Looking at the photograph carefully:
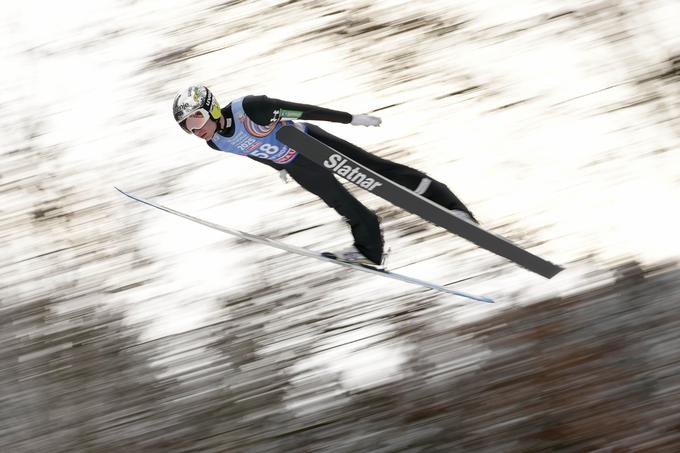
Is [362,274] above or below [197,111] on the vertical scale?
below

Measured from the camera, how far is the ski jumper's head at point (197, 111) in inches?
195

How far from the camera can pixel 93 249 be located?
7.38 meters

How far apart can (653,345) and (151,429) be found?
15.7 ft

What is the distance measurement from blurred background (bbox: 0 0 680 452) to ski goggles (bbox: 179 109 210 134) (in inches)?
82.1

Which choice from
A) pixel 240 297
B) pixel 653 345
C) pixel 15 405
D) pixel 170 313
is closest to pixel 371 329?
pixel 240 297

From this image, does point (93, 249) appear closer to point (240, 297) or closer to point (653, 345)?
point (240, 297)

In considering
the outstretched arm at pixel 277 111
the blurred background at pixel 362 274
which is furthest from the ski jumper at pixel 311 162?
the blurred background at pixel 362 274

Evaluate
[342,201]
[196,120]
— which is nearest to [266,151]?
[196,120]

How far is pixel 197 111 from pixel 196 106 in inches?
1.5

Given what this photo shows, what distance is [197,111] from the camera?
195 inches

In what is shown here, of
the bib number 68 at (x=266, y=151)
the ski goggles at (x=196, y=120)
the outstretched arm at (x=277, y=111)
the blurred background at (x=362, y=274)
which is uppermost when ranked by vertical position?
the ski goggles at (x=196, y=120)

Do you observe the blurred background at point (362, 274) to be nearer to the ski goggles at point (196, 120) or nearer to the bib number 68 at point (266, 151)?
the bib number 68 at point (266, 151)

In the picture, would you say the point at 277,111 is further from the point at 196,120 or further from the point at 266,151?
the point at 196,120

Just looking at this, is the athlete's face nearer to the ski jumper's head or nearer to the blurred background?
the ski jumper's head
